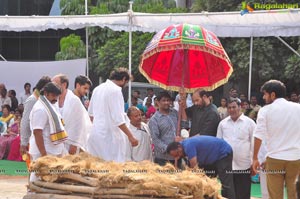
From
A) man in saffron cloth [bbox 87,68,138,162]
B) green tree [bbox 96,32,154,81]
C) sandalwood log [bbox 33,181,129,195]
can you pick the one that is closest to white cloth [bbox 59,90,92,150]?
man in saffron cloth [bbox 87,68,138,162]

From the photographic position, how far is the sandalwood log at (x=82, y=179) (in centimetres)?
536

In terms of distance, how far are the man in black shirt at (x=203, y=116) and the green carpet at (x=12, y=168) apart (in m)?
5.49

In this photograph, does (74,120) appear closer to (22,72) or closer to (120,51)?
(22,72)

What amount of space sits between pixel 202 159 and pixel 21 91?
11.2 metres

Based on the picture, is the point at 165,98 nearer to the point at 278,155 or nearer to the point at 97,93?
the point at 97,93

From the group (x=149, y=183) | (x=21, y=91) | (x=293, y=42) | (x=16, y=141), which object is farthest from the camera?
(x=293, y=42)

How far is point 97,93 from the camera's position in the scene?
26.5 ft

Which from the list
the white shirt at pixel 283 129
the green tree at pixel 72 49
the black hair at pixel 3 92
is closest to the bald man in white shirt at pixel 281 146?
the white shirt at pixel 283 129

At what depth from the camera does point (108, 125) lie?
795cm

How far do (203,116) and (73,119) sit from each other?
2.06 meters

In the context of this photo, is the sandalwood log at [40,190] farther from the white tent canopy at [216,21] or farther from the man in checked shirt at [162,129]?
the white tent canopy at [216,21]

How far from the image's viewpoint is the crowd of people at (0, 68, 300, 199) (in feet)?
23.9

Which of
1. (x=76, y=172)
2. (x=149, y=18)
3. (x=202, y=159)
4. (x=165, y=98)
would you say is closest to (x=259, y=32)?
(x=149, y=18)

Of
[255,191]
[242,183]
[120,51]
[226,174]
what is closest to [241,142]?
[242,183]
